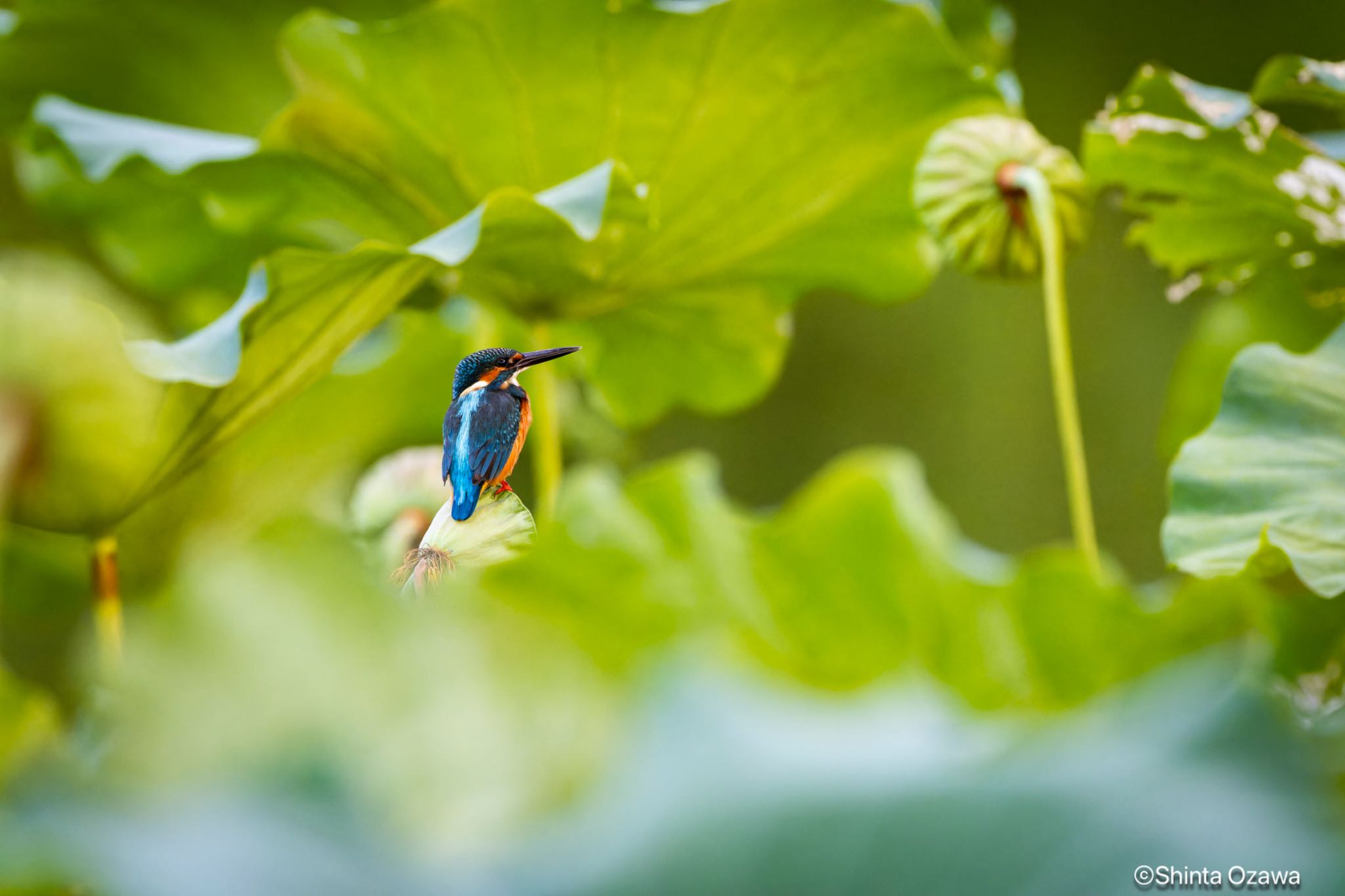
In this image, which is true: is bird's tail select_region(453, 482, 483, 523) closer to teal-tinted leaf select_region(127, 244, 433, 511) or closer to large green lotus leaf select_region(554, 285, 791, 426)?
teal-tinted leaf select_region(127, 244, 433, 511)

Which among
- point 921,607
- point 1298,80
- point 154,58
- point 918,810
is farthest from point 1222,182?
point 154,58

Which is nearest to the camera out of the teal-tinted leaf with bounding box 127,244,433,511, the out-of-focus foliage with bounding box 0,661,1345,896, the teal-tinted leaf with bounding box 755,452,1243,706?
the out-of-focus foliage with bounding box 0,661,1345,896

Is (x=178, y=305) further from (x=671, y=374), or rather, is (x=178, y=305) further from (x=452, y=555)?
(x=452, y=555)

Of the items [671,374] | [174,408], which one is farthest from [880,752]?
[671,374]

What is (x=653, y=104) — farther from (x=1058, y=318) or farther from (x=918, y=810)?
(x=918, y=810)

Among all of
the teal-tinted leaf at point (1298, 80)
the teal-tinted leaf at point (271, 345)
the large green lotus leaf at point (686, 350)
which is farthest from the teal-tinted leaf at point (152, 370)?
the teal-tinted leaf at point (1298, 80)

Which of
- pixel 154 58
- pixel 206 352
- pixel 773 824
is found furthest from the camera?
pixel 154 58

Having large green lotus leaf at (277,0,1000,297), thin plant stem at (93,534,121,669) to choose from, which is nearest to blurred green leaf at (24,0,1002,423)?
large green lotus leaf at (277,0,1000,297)
